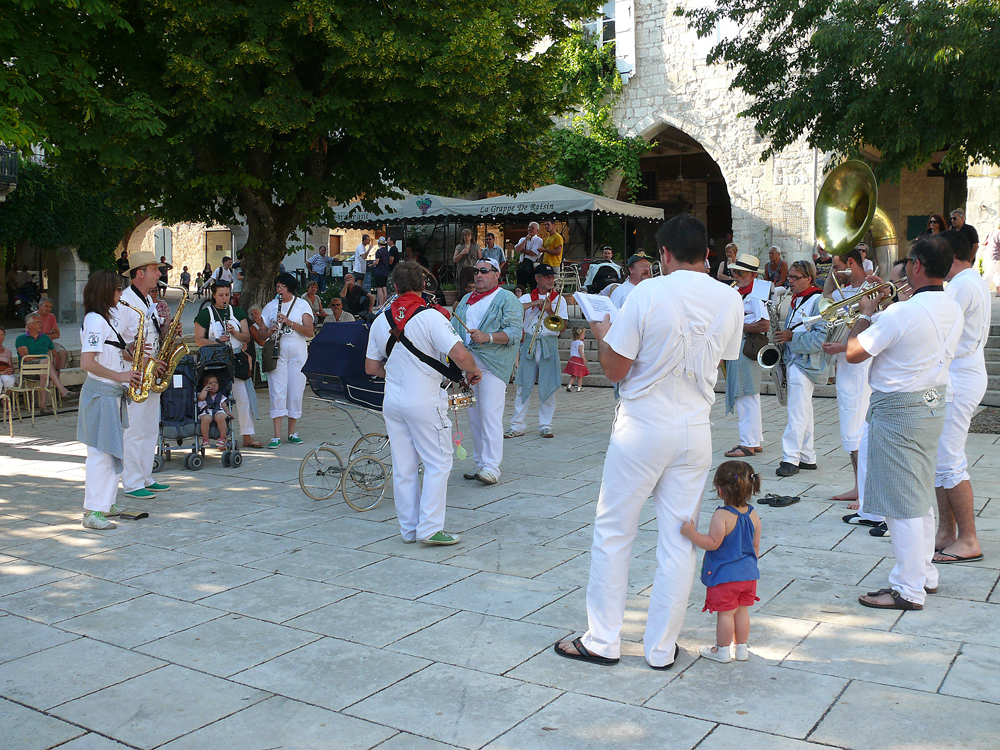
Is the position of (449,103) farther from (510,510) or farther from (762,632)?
(762,632)

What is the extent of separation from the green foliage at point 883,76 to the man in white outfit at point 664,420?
386 inches

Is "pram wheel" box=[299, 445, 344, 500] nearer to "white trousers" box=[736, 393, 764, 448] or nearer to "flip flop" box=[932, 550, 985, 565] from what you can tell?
"white trousers" box=[736, 393, 764, 448]

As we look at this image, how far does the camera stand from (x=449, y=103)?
11.3 metres

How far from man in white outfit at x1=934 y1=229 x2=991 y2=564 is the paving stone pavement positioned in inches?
8.0

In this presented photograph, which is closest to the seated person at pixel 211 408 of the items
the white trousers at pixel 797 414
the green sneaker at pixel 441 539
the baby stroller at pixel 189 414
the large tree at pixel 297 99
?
the baby stroller at pixel 189 414

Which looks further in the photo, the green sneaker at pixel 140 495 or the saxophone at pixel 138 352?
the green sneaker at pixel 140 495

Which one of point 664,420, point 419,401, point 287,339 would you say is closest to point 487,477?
point 419,401

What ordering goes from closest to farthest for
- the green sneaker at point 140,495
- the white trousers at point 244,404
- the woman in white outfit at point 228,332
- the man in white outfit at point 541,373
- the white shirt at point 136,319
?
the white shirt at point 136,319 → the green sneaker at point 140,495 → the woman in white outfit at point 228,332 → the white trousers at point 244,404 → the man in white outfit at point 541,373

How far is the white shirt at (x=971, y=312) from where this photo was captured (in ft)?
16.7

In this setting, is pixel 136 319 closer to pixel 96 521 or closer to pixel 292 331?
pixel 96 521

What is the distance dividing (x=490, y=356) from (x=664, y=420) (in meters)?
4.20

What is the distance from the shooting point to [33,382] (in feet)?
37.7

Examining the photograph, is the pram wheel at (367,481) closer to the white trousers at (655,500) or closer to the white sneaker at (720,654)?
the white trousers at (655,500)

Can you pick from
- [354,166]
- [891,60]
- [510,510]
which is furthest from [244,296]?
[891,60]
